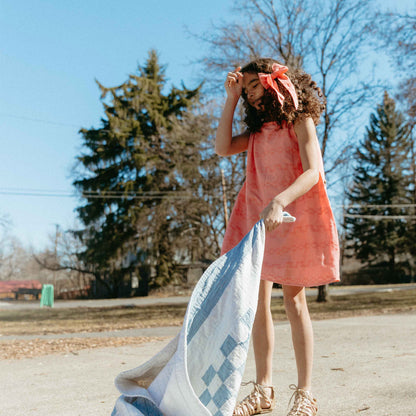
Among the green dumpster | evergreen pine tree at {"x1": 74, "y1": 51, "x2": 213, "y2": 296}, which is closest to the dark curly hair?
the green dumpster

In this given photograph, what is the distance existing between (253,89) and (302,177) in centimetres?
55

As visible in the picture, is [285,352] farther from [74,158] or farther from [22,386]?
[74,158]

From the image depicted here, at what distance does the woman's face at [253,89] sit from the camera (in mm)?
2297

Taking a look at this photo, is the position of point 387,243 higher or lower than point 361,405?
higher

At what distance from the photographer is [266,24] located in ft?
51.0

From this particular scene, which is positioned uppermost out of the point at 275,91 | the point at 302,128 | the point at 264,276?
the point at 275,91

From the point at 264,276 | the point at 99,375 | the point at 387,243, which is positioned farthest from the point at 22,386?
the point at 387,243

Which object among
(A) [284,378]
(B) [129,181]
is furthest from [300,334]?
(B) [129,181]

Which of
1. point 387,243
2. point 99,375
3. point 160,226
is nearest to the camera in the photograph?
point 99,375

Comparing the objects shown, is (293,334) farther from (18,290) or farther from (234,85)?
(18,290)

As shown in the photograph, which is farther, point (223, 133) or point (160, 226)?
point (160, 226)

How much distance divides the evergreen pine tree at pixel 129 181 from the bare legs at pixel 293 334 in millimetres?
23689

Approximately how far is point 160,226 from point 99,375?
22.6m

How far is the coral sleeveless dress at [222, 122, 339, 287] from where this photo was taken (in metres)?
2.18
